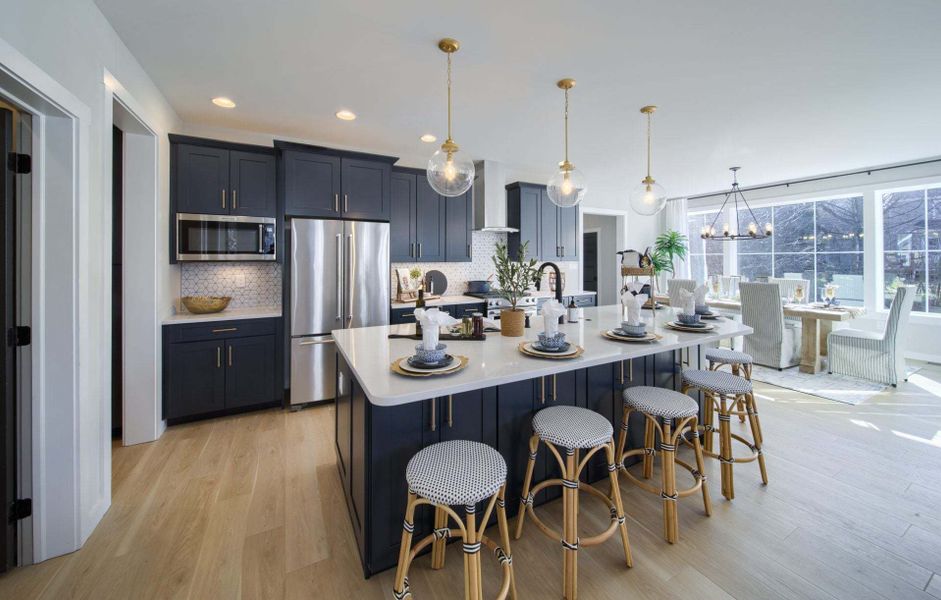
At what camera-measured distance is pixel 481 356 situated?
182 centimetres

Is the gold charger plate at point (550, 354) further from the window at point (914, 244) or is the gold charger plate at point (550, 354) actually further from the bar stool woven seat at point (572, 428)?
the window at point (914, 244)

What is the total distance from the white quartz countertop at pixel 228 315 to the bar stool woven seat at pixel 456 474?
2611 mm

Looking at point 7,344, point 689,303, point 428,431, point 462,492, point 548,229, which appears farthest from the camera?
point 548,229

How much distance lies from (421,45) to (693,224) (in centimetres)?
727

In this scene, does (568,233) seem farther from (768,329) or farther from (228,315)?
(228,315)

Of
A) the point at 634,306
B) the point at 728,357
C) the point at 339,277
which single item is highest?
the point at 339,277

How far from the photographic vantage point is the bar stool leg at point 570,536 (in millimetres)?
1502

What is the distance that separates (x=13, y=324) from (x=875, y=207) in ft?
28.7

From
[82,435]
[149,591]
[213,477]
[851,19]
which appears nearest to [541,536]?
[149,591]

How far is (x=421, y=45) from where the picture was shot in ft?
7.72

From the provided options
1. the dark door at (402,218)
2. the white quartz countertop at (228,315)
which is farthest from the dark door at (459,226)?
the white quartz countertop at (228,315)

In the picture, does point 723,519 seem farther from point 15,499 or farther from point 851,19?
point 15,499

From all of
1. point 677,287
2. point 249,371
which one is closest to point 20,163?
point 249,371

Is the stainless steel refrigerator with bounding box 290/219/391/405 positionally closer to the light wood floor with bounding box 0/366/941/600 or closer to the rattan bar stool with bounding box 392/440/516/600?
the light wood floor with bounding box 0/366/941/600
